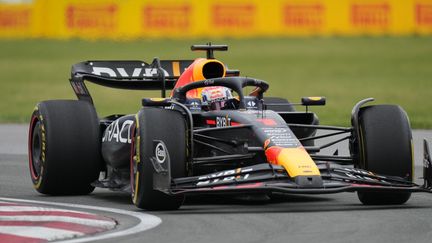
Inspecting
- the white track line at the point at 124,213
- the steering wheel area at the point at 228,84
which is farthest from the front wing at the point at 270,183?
the steering wheel area at the point at 228,84

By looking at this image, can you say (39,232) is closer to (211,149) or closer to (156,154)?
(156,154)

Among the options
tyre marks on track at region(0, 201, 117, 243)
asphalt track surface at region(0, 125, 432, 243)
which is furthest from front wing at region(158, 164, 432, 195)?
tyre marks on track at region(0, 201, 117, 243)

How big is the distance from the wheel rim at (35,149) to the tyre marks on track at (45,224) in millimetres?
2021

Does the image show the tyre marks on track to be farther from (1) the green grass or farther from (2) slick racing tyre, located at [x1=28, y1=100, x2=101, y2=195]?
(1) the green grass

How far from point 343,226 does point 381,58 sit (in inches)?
1233

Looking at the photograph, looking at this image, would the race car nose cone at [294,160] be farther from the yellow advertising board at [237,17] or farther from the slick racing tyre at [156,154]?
the yellow advertising board at [237,17]

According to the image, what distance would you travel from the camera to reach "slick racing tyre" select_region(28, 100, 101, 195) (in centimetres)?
1235

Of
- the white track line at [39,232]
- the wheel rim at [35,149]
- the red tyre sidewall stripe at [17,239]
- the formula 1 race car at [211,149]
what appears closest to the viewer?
the red tyre sidewall stripe at [17,239]

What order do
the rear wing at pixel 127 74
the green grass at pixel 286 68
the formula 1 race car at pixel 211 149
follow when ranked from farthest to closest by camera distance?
1. the green grass at pixel 286 68
2. the rear wing at pixel 127 74
3. the formula 1 race car at pixel 211 149

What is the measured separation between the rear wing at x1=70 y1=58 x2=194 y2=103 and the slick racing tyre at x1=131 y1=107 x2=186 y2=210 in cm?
288

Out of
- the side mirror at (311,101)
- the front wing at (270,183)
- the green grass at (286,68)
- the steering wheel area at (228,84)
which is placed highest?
the steering wheel area at (228,84)

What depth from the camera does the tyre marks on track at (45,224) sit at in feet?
29.1

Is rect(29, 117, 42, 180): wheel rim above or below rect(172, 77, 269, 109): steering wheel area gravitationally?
below

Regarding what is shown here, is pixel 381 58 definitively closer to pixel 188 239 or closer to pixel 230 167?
pixel 230 167
